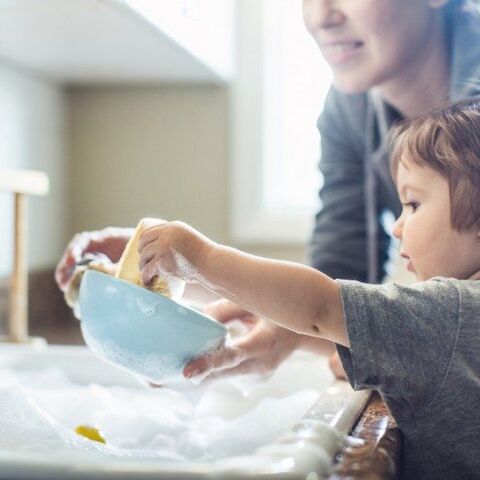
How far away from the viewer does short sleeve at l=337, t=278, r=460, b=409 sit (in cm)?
61

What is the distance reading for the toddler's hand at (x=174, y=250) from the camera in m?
0.66

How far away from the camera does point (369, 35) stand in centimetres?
104

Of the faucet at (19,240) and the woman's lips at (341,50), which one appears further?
the faucet at (19,240)

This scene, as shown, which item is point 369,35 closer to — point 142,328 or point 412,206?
point 412,206

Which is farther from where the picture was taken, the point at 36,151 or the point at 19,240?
the point at 36,151

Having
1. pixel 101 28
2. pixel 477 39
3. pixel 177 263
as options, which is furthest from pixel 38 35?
pixel 177 263

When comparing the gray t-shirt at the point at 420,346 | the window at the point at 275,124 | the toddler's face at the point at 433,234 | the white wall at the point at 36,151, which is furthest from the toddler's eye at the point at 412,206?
the window at the point at 275,124

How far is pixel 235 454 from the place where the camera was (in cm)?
82

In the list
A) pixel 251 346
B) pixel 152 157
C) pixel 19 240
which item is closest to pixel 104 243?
pixel 251 346

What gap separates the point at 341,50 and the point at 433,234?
424 millimetres

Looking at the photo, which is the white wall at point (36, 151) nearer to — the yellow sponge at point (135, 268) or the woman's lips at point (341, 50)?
the woman's lips at point (341, 50)

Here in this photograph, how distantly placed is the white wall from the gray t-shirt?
99cm

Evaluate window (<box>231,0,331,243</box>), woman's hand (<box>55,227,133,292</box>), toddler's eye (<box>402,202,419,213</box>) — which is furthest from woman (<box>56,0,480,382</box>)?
window (<box>231,0,331,243</box>)

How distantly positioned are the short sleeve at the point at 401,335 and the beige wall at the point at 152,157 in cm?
115
